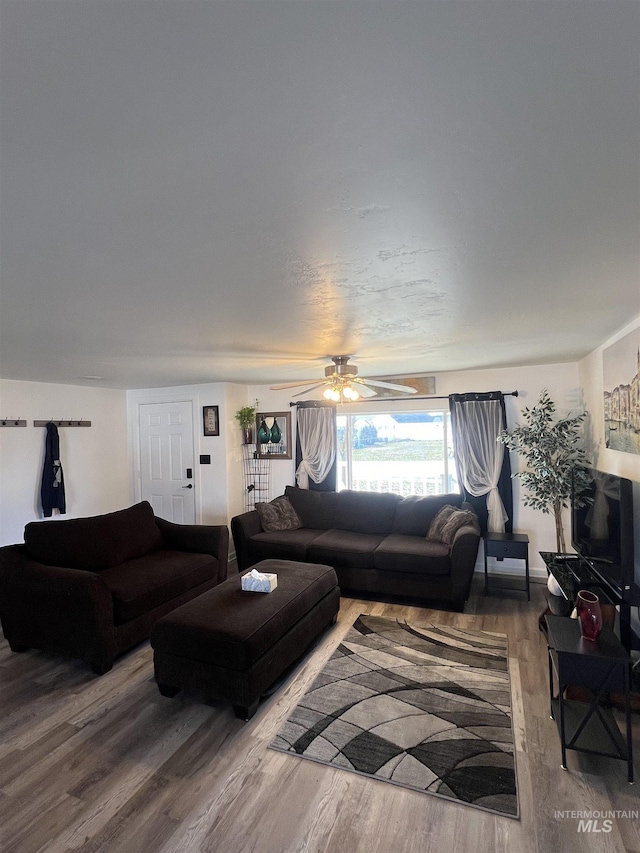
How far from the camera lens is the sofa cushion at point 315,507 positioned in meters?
4.99

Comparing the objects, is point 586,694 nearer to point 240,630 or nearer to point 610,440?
point 610,440

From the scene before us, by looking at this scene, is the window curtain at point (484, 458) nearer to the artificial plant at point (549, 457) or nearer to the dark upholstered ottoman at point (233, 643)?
the artificial plant at point (549, 457)

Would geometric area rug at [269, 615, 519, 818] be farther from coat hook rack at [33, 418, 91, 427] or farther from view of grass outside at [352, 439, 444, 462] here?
coat hook rack at [33, 418, 91, 427]

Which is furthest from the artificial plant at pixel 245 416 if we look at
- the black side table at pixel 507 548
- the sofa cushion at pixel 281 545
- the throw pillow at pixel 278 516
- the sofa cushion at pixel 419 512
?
the black side table at pixel 507 548

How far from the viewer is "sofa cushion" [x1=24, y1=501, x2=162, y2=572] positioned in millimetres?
3359

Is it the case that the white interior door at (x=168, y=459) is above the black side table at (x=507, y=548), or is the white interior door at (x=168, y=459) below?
above

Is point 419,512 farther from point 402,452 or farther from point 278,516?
point 278,516

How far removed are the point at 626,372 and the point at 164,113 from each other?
2.99m

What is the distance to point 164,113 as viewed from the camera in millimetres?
838

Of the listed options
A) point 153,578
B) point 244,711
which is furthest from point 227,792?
point 153,578

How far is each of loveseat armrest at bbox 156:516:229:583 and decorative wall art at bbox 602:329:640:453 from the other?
3405 millimetres

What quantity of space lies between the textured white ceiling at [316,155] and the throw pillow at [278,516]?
3.15 metres

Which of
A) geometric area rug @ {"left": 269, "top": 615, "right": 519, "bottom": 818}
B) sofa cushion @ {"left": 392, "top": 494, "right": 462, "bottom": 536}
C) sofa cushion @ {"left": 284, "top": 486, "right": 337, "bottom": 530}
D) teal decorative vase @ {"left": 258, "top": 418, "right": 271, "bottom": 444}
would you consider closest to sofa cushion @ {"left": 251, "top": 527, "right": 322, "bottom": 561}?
sofa cushion @ {"left": 284, "top": 486, "right": 337, "bottom": 530}

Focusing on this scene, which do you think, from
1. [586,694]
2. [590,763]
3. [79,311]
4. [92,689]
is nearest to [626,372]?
[586,694]
